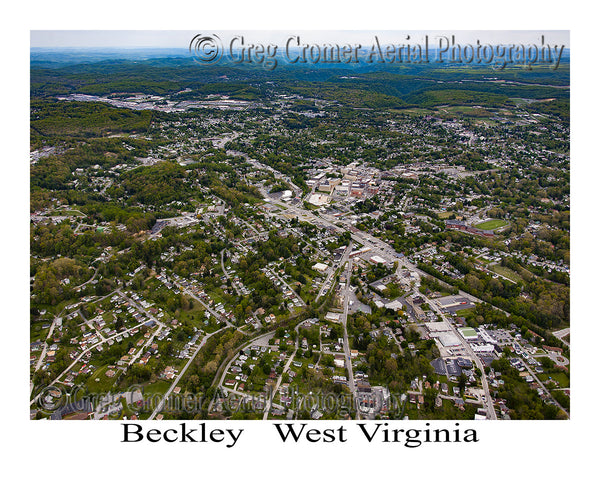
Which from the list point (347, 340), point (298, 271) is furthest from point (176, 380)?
point (298, 271)

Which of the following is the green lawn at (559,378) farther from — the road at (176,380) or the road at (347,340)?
the road at (176,380)

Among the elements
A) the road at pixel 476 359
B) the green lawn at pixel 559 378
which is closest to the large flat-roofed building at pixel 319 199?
the road at pixel 476 359

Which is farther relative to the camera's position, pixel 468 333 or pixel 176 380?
pixel 468 333

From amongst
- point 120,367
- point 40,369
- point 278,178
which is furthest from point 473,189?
point 40,369

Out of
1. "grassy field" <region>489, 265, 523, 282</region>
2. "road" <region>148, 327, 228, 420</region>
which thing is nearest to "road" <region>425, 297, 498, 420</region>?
"grassy field" <region>489, 265, 523, 282</region>

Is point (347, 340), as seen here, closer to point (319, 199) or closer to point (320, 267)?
point (320, 267)
